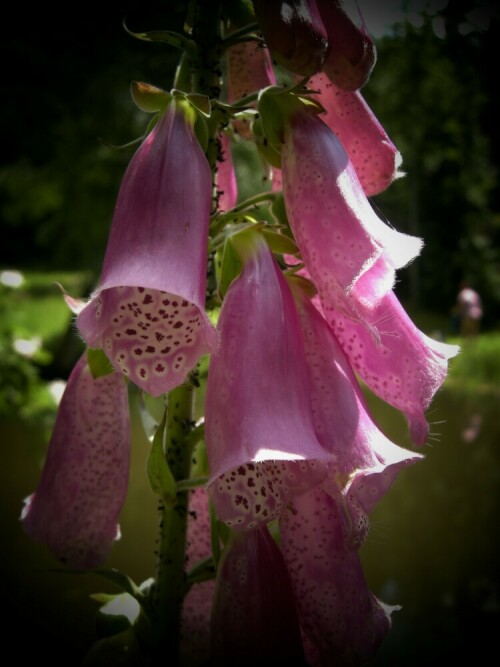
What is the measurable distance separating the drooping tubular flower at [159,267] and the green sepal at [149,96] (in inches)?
0.4

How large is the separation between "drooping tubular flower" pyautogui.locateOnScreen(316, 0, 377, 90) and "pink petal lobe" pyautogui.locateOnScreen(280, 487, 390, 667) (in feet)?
0.89

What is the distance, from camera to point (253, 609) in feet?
1.29

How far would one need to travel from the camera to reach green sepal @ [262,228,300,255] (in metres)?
0.42

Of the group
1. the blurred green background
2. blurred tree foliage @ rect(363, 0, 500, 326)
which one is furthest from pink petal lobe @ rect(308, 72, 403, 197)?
blurred tree foliage @ rect(363, 0, 500, 326)

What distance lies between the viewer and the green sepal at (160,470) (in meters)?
0.40

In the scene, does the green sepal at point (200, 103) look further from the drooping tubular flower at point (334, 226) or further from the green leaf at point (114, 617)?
the green leaf at point (114, 617)

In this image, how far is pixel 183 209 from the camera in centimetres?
36

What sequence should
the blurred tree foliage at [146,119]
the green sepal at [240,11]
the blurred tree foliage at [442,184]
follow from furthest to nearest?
the blurred tree foliage at [442,184]
the blurred tree foliage at [146,119]
the green sepal at [240,11]

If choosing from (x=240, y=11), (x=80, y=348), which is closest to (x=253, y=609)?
(x=240, y=11)

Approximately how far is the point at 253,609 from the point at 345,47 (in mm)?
350

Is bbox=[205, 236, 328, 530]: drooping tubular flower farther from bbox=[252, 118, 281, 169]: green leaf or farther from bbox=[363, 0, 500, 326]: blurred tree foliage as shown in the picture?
bbox=[363, 0, 500, 326]: blurred tree foliage

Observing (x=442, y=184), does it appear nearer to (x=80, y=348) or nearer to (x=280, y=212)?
(x=80, y=348)

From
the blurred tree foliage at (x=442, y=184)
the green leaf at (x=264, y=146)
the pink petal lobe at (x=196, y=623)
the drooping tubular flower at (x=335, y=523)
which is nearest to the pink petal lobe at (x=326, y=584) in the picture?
the drooping tubular flower at (x=335, y=523)

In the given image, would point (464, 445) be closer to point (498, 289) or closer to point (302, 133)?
point (302, 133)
